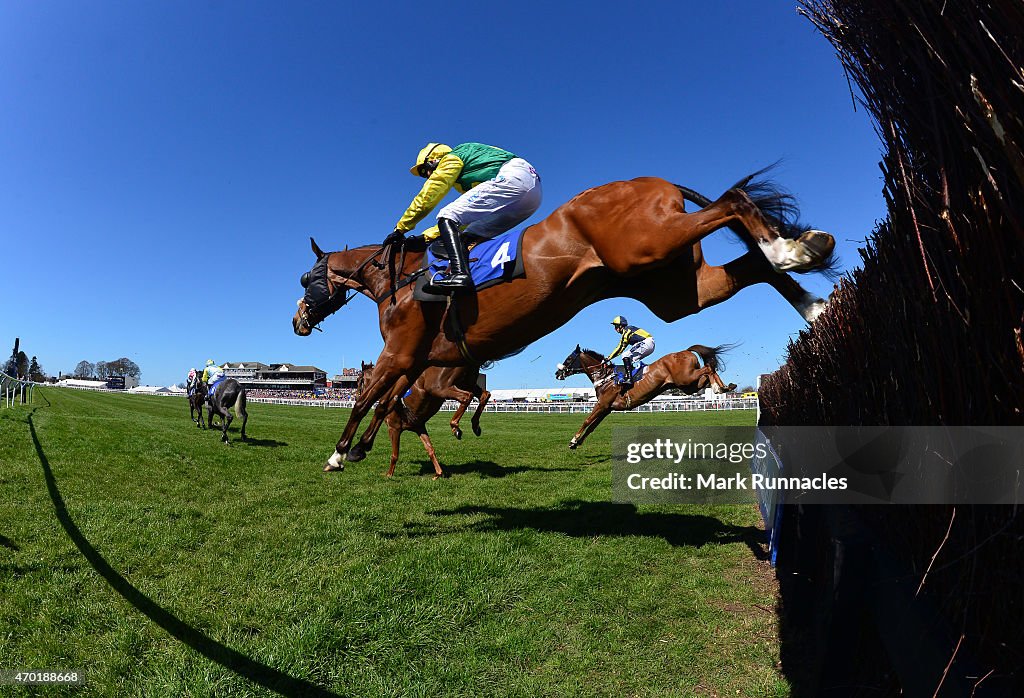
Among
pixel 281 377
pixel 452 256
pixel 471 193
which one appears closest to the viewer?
pixel 452 256

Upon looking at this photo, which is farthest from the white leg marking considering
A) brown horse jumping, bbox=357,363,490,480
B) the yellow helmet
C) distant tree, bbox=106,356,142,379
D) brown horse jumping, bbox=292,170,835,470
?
distant tree, bbox=106,356,142,379

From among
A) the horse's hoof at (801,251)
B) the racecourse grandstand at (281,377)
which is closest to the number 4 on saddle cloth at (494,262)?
the horse's hoof at (801,251)

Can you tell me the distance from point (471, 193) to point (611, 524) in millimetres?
3503

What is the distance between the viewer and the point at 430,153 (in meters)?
4.29

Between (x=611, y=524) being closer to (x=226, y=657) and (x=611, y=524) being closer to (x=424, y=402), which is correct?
(x=226, y=657)

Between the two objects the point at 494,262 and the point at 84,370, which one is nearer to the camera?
the point at 494,262

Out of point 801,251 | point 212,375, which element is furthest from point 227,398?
point 801,251

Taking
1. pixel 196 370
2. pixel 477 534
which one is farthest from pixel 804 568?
pixel 196 370

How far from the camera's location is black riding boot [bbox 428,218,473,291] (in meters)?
3.80

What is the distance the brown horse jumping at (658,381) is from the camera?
12562 millimetres

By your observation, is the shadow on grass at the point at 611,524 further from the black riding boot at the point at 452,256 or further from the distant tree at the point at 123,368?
the distant tree at the point at 123,368

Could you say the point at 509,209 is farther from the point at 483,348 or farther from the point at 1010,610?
the point at 1010,610

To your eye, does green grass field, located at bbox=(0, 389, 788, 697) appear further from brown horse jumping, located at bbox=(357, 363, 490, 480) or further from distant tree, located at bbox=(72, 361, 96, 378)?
distant tree, located at bbox=(72, 361, 96, 378)

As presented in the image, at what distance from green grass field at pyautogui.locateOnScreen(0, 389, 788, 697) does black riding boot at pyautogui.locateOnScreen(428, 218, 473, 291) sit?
2071 mm
